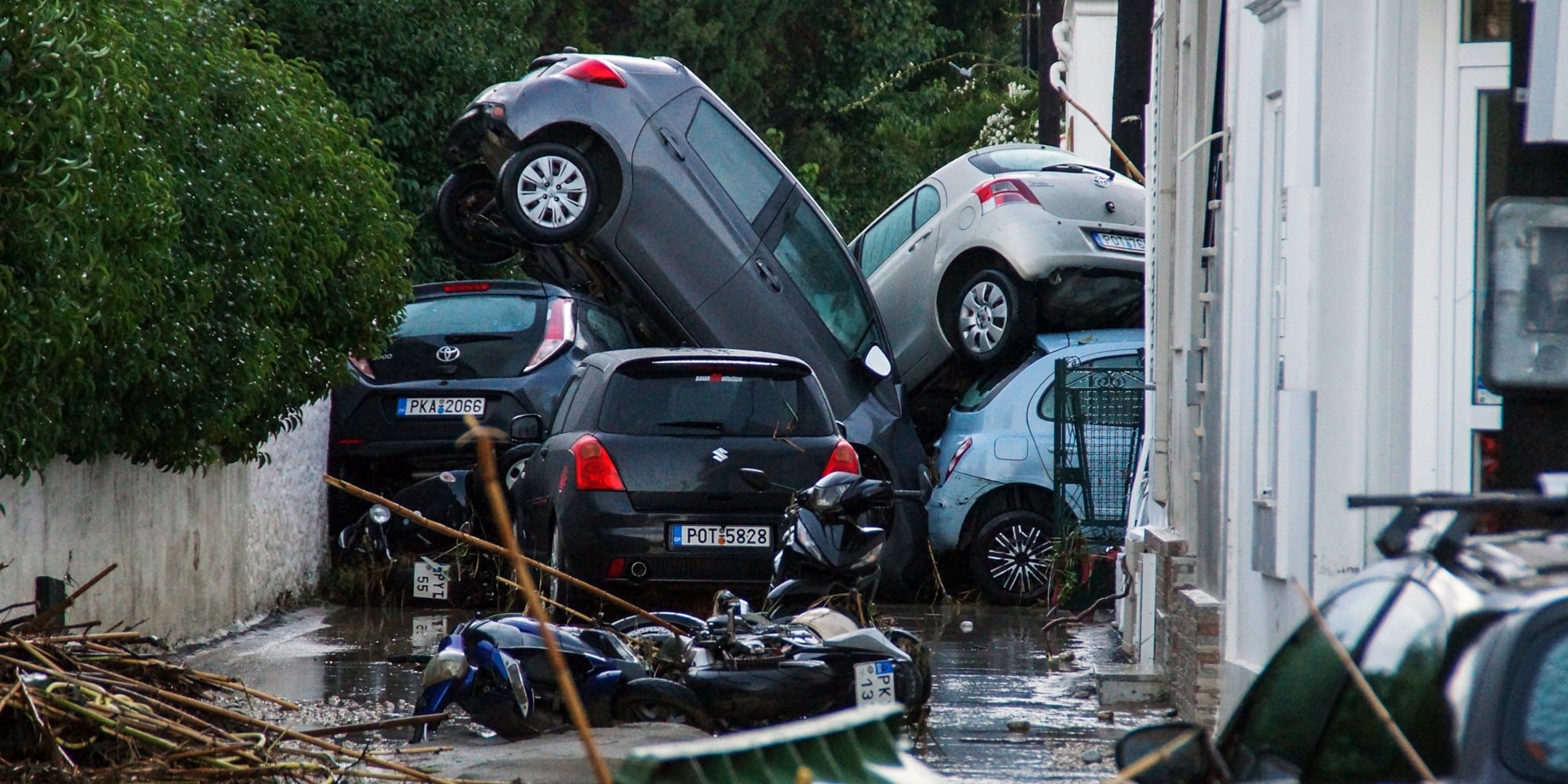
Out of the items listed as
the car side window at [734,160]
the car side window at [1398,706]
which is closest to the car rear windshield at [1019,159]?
the car side window at [734,160]

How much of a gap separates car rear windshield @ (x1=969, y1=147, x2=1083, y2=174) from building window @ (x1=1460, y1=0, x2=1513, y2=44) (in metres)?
9.40

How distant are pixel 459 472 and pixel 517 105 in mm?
2667

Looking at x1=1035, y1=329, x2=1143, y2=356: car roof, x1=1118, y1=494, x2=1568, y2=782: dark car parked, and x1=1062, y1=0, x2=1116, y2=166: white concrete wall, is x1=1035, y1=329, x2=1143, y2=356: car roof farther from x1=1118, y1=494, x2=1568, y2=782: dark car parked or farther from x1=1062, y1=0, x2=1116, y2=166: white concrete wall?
x1=1062, y1=0, x2=1116, y2=166: white concrete wall

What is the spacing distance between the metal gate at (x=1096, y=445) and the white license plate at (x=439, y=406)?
3.81m

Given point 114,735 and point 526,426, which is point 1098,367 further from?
point 114,735

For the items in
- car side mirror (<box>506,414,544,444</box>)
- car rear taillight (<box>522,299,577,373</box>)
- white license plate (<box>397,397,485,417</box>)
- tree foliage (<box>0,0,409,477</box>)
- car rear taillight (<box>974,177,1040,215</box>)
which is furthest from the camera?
car rear taillight (<box>974,177,1040,215</box>)

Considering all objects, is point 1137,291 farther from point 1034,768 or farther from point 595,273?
point 1034,768

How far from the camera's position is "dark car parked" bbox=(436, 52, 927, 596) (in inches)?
550

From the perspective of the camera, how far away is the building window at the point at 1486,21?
6777 mm

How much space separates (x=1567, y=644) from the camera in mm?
2812

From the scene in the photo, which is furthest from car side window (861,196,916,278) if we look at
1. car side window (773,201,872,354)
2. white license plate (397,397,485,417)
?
white license plate (397,397,485,417)

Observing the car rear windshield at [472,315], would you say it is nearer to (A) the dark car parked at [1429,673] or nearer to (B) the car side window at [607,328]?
(B) the car side window at [607,328]

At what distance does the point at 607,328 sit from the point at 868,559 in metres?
6.12

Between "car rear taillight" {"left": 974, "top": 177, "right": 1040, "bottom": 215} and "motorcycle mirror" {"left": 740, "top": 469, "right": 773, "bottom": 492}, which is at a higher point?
"car rear taillight" {"left": 974, "top": 177, "right": 1040, "bottom": 215}
